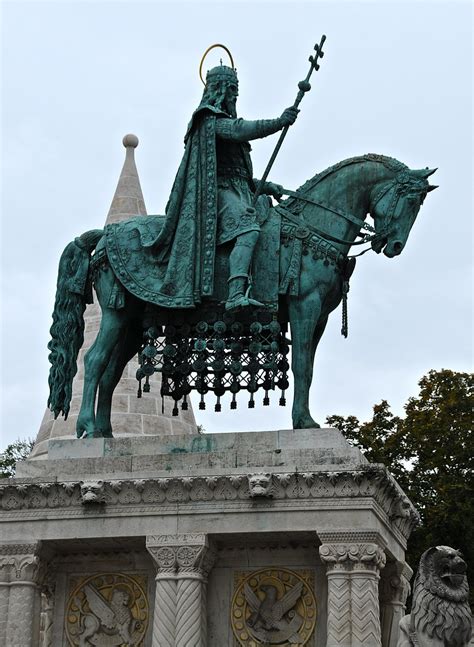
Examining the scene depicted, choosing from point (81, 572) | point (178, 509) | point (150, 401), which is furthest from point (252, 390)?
point (150, 401)

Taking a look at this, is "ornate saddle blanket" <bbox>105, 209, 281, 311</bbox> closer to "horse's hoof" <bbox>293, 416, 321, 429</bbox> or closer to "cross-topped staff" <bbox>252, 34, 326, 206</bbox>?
"cross-topped staff" <bbox>252, 34, 326, 206</bbox>

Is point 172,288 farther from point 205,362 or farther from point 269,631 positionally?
point 269,631

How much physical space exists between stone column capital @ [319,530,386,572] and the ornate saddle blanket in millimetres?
3648

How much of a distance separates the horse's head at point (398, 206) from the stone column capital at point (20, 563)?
668 centimetres

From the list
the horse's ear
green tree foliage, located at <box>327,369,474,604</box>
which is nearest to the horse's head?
Result: the horse's ear

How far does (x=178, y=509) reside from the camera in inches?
841

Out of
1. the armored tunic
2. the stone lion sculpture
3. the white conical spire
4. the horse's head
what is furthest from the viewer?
the white conical spire

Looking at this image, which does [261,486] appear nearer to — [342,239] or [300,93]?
[342,239]

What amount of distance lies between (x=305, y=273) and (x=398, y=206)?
168 centimetres

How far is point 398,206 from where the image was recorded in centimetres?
2266

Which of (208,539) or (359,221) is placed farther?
(359,221)

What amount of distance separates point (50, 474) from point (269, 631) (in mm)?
3817

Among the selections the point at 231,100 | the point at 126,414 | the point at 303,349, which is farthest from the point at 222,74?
the point at 126,414

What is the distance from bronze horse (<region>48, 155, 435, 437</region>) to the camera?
886 inches
